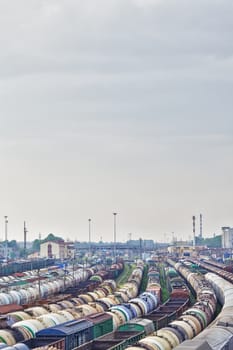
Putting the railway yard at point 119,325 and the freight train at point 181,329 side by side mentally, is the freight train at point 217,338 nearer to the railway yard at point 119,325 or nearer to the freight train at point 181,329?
the railway yard at point 119,325

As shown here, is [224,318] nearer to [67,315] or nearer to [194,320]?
[194,320]

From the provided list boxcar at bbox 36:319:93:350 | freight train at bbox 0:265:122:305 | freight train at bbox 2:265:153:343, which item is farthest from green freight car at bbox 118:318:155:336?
freight train at bbox 0:265:122:305

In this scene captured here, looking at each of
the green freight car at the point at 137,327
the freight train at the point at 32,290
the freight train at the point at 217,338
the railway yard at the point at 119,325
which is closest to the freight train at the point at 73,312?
the railway yard at the point at 119,325

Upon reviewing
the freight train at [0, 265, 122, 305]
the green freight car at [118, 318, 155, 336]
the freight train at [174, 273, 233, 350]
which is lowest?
the freight train at [0, 265, 122, 305]

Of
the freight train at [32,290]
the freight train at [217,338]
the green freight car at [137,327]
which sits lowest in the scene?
the freight train at [32,290]

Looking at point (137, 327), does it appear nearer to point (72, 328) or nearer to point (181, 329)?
point (181, 329)

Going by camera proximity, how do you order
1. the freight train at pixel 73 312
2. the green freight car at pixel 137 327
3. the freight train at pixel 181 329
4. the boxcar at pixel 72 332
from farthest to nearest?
A: the green freight car at pixel 137 327
the freight train at pixel 73 312
the boxcar at pixel 72 332
the freight train at pixel 181 329

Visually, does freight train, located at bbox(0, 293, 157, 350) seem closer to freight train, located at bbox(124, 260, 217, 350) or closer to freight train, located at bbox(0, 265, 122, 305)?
freight train, located at bbox(124, 260, 217, 350)

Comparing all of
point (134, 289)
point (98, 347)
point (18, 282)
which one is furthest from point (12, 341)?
point (18, 282)

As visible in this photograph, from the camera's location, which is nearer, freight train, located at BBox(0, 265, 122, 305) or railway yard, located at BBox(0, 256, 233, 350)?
railway yard, located at BBox(0, 256, 233, 350)


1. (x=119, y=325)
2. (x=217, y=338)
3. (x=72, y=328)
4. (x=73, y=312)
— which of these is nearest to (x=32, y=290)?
(x=73, y=312)

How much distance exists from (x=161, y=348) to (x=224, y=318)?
865cm

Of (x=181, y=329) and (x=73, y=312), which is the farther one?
(x=73, y=312)

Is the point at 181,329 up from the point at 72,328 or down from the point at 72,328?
down
